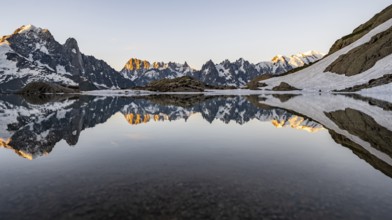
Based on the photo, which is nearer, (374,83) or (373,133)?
(373,133)

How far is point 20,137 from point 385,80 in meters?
142

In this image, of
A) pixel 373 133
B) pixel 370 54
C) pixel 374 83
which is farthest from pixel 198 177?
pixel 370 54

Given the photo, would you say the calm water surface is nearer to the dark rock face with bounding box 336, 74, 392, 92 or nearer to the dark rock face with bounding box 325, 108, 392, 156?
the dark rock face with bounding box 325, 108, 392, 156

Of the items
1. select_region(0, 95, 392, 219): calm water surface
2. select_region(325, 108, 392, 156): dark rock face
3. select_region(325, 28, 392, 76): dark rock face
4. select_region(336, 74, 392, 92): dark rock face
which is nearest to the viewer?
select_region(0, 95, 392, 219): calm water surface

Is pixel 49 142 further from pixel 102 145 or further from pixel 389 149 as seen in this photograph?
pixel 389 149

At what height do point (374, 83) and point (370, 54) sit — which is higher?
point (370, 54)

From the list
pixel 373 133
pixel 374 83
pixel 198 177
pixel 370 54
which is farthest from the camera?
pixel 370 54

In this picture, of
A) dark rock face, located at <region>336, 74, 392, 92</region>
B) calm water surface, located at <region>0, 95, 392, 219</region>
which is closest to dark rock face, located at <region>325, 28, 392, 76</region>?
dark rock face, located at <region>336, 74, 392, 92</region>

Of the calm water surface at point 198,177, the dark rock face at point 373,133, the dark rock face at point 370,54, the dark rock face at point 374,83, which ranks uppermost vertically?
the dark rock face at point 370,54

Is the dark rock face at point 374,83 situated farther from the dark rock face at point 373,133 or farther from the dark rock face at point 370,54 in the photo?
the dark rock face at point 373,133

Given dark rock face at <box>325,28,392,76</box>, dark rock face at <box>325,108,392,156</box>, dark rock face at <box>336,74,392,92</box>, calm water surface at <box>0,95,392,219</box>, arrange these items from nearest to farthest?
calm water surface at <box>0,95,392,219</box> < dark rock face at <box>325,108,392,156</box> < dark rock face at <box>336,74,392,92</box> < dark rock face at <box>325,28,392,76</box>

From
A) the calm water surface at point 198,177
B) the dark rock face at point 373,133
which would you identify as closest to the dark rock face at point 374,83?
the dark rock face at point 373,133

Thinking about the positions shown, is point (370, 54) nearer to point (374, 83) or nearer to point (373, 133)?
point (374, 83)

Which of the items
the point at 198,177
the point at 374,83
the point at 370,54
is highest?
the point at 370,54
